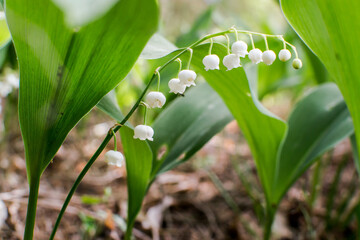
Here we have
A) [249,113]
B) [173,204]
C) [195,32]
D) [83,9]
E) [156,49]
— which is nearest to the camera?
[83,9]

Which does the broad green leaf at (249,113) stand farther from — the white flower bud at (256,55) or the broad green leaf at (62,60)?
the broad green leaf at (62,60)

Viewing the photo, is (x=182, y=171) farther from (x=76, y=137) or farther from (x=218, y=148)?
(x=76, y=137)

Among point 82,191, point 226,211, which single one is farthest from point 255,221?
point 82,191

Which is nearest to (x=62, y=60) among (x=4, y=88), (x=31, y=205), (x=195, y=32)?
(x=31, y=205)

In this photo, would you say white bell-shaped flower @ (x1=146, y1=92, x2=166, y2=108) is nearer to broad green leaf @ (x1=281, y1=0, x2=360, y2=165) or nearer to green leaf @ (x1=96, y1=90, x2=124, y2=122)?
green leaf @ (x1=96, y1=90, x2=124, y2=122)

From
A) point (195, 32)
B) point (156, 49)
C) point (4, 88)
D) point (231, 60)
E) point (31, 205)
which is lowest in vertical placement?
point (31, 205)

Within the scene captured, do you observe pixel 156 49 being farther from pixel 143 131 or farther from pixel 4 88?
pixel 4 88

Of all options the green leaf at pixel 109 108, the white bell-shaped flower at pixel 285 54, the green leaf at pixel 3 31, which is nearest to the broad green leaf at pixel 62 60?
the green leaf at pixel 109 108
